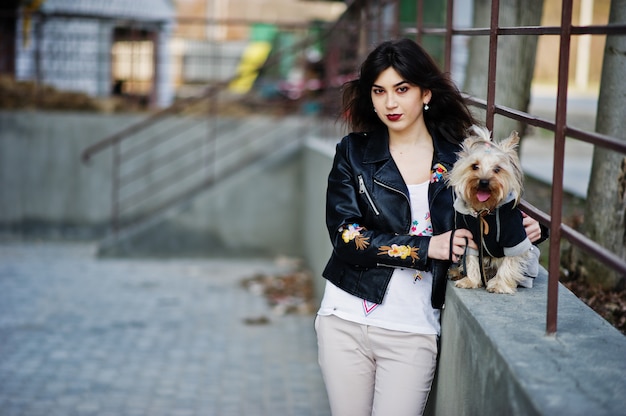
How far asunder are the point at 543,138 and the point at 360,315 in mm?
9244

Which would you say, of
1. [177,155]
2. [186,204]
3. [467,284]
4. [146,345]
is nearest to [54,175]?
[177,155]

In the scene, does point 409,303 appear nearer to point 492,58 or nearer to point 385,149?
point 385,149

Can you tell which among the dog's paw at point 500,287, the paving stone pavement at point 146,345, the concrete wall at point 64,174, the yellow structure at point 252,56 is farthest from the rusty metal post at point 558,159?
the yellow structure at point 252,56

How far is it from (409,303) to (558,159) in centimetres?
88

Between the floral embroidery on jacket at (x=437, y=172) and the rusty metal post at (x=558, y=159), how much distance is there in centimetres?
64

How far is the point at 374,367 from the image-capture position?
312cm

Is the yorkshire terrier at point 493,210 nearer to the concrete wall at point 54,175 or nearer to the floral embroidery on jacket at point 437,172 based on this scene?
the floral embroidery on jacket at point 437,172

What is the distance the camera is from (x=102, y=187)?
11.1 m

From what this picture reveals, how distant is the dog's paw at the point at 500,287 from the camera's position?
285 centimetres

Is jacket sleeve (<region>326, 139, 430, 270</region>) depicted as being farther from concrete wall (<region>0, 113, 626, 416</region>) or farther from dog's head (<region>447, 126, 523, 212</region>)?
concrete wall (<region>0, 113, 626, 416</region>)

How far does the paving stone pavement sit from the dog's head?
2873mm

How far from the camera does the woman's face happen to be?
3.07 meters

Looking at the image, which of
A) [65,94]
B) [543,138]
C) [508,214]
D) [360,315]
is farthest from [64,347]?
[543,138]

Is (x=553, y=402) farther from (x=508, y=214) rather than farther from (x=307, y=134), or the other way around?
(x=307, y=134)
